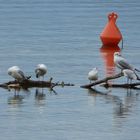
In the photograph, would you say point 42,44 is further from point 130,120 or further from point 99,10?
point 99,10

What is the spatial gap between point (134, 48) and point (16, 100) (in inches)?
552

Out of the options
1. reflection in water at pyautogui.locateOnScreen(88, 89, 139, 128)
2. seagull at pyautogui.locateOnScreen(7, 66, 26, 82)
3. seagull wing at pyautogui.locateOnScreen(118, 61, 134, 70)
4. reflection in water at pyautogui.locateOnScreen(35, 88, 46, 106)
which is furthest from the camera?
seagull wing at pyautogui.locateOnScreen(118, 61, 134, 70)

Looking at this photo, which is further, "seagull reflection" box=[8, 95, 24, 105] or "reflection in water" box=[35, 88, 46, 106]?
"reflection in water" box=[35, 88, 46, 106]

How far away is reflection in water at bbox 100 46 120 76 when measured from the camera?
32.5 meters

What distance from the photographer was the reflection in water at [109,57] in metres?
32.5

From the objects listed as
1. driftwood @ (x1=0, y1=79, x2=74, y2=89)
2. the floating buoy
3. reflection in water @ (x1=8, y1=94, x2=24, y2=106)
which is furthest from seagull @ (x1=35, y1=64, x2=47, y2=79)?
the floating buoy

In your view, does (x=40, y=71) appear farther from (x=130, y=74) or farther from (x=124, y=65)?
(x=130, y=74)

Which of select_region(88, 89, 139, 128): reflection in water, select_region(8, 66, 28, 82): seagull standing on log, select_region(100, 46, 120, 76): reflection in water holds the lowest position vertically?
select_region(88, 89, 139, 128): reflection in water

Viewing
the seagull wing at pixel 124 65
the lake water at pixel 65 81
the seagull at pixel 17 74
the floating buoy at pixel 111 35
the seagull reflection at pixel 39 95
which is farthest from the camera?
the floating buoy at pixel 111 35

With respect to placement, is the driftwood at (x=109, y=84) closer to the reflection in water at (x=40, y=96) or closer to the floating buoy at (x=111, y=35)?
the reflection in water at (x=40, y=96)

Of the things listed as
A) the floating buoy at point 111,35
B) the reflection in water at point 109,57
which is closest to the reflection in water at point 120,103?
the reflection in water at point 109,57

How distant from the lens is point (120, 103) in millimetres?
26391

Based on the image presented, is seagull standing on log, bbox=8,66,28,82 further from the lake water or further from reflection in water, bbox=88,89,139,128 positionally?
reflection in water, bbox=88,89,139,128

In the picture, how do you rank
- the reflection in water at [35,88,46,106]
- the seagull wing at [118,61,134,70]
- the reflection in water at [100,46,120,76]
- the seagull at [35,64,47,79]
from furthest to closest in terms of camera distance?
the reflection in water at [100,46,120,76] < the seagull wing at [118,61,134,70] < the seagull at [35,64,47,79] < the reflection in water at [35,88,46,106]
